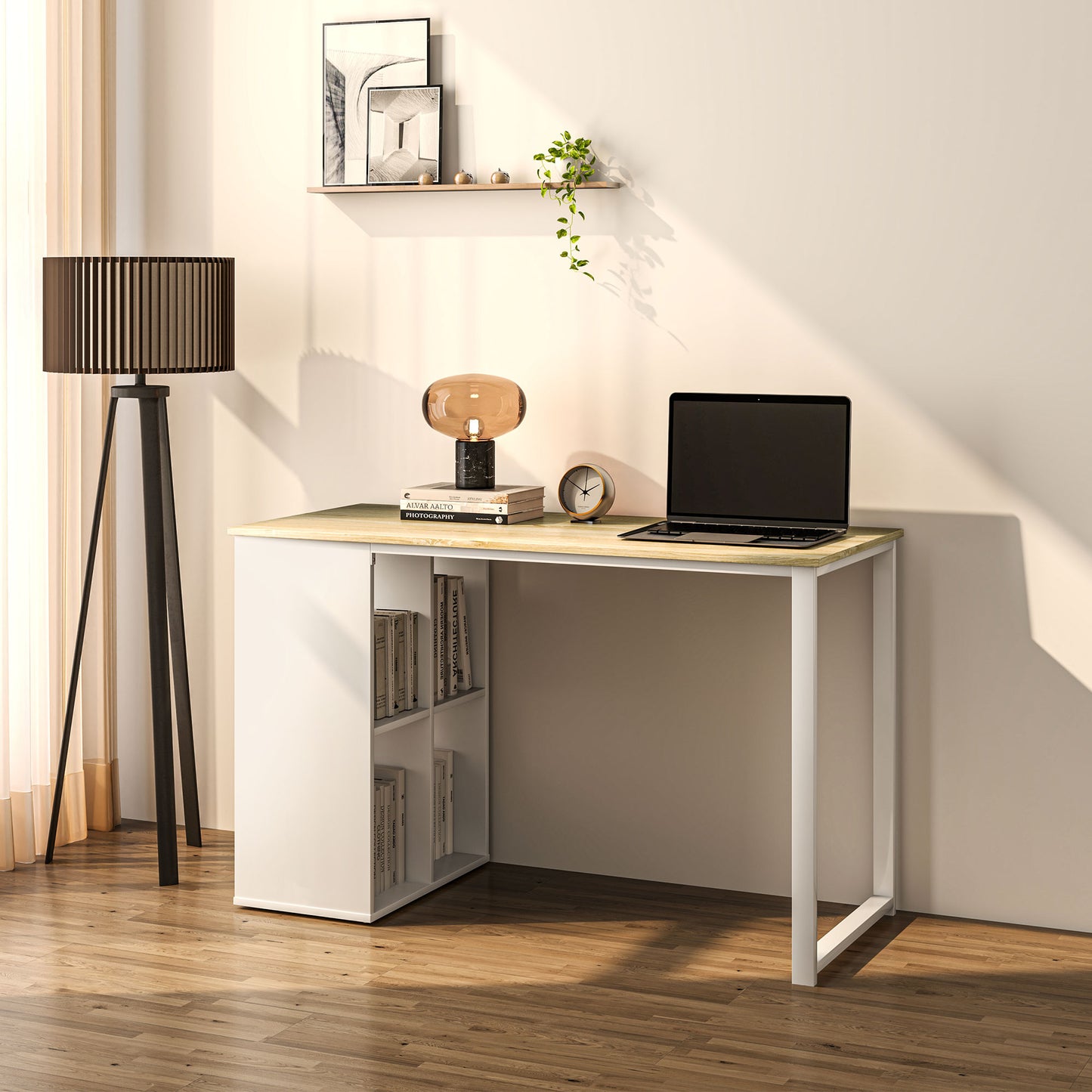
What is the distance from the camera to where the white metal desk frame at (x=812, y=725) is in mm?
3059

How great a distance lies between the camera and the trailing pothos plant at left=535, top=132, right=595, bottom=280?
3.72 metres

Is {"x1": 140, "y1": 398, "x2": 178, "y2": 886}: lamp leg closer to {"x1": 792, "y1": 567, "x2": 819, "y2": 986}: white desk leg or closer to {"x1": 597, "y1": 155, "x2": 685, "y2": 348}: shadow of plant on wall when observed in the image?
{"x1": 597, "y1": 155, "x2": 685, "y2": 348}: shadow of plant on wall

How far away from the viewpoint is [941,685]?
356 centimetres

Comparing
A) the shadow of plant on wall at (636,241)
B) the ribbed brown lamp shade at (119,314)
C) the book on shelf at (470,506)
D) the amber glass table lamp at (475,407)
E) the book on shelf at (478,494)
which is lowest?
the book on shelf at (470,506)

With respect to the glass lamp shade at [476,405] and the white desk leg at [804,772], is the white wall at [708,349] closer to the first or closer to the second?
the glass lamp shade at [476,405]

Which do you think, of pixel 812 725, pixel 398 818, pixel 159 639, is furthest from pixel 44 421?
pixel 812 725

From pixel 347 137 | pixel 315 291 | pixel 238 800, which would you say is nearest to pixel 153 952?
pixel 238 800

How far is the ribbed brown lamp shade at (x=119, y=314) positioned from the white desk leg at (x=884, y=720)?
1740 mm

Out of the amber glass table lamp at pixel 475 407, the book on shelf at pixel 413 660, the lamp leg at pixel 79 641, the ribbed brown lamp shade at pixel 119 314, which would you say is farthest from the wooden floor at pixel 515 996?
the ribbed brown lamp shade at pixel 119 314

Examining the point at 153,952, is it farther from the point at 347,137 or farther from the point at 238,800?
the point at 347,137

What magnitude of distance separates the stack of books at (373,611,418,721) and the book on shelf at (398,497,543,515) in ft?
0.83

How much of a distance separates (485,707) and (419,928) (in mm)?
663

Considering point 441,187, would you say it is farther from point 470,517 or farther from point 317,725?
point 317,725

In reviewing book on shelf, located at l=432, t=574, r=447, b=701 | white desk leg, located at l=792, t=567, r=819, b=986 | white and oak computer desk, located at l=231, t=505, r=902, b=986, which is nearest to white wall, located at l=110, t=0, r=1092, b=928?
white and oak computer desk, located at l=231, t=505, r=902, b=986
